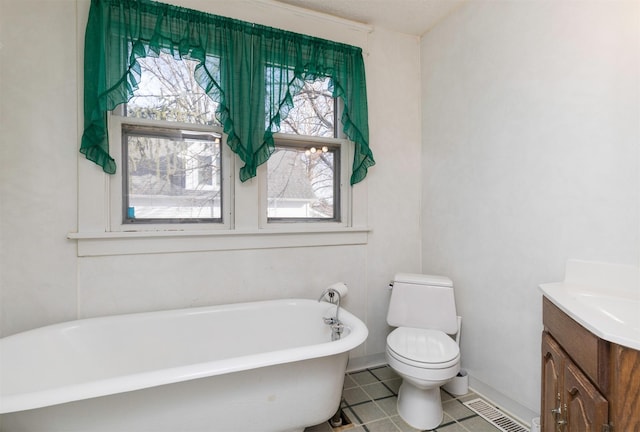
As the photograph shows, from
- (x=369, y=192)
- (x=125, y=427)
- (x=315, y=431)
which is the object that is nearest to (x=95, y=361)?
(x=125, y=427)

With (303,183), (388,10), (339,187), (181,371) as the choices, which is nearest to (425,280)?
(339,187)

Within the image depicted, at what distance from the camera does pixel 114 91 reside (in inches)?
67.5

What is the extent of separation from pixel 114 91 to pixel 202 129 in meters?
0.49

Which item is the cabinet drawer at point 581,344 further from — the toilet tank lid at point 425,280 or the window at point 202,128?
the window at point 202,128

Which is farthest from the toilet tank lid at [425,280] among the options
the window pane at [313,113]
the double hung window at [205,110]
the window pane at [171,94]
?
the window pane at [171,94]

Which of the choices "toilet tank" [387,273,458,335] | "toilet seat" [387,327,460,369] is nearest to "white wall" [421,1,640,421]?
"toilet tank" [387,273,458,335]

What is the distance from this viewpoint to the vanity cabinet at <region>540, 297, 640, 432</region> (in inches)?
30.7

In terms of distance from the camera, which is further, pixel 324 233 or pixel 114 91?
pixel 324 233

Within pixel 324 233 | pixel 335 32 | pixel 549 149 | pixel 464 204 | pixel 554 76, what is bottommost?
pixel 324 233

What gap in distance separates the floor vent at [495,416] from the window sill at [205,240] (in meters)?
1.23

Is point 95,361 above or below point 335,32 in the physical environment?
below

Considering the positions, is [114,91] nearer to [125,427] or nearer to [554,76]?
[125,427]

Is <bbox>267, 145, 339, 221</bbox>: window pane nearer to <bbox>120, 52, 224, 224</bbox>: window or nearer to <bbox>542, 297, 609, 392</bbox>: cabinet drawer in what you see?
<bbox>120, 52, 224, 224</bbox>: window

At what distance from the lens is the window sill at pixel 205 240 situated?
69.9 inches
